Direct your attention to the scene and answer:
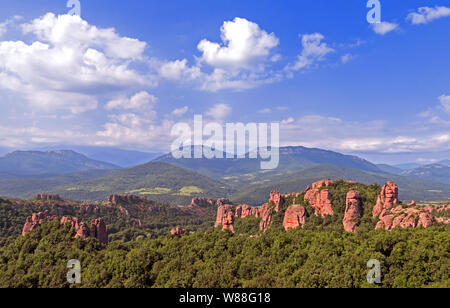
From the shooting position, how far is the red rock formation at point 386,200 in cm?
6212

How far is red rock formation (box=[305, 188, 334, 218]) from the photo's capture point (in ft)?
233

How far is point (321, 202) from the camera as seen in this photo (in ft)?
242

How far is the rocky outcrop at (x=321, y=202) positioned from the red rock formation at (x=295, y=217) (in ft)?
13.9

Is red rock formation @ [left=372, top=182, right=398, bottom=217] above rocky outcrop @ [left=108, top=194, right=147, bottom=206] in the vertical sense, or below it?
above

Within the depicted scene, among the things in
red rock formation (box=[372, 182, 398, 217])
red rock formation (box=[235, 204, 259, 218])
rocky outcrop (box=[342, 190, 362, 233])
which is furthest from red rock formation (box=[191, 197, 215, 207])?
red rock formation (box=[372, 182, 398, 217])

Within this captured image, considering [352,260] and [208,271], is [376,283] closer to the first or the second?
[352,260]

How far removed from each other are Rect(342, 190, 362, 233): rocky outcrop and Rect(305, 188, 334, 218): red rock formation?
16.2ft

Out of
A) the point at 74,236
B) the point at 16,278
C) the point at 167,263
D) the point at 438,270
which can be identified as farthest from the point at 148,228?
the point at 438,270

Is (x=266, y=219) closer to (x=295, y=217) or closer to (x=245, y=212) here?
(x=295, y=217)

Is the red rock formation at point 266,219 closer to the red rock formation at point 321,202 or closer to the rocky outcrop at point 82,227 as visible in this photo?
the red rock formation at point 321,202

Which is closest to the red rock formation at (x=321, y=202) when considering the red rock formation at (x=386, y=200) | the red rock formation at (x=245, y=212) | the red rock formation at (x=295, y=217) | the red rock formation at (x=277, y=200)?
the red rock formation at (x=295, y=217)

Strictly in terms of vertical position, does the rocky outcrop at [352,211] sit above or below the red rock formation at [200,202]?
above

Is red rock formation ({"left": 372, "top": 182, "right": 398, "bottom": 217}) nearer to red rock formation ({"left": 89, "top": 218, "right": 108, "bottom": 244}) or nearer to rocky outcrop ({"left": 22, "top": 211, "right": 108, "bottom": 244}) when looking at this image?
red rock formation ({"left": 89, "top": 218, "right": 108, "bottom": 244})

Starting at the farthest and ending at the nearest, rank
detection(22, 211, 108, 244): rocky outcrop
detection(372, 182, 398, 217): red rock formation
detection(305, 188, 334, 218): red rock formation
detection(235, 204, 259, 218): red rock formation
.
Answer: detection(235, 204, 259, 218): red rock formation → detection(305, 188, 334, 218): red rock formation → detection(372, 182, 398, 217): red rock formation → detection(22, 211, 108, 244): rocky outcrop
